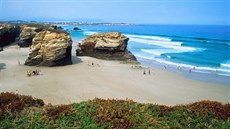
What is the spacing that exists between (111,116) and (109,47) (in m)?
29.5

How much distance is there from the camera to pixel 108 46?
3631 centimetres

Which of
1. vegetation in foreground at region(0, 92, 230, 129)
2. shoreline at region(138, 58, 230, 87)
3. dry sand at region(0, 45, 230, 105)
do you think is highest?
vegetation in foreground at region(0, 92, 230, 129)

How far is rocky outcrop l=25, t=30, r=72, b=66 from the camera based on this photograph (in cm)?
3025

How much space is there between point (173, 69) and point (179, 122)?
83.2 feet

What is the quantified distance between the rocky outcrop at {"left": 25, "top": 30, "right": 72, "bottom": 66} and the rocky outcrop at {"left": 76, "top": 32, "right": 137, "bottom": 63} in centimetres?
650

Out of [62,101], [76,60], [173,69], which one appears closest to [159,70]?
[173,69]

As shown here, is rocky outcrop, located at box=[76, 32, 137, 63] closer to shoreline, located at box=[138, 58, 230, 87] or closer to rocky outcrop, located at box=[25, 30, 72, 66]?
rocky outcrop, located at box=[25, 30, 72, 66]

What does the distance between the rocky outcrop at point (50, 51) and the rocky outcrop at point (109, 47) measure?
21.3 feet

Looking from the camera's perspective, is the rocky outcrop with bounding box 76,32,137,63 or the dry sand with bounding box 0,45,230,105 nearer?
the dry sand with bounding box 0,45,230,105

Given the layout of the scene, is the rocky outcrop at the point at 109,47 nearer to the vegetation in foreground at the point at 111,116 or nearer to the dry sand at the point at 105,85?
the dry sand at the point at 105,85

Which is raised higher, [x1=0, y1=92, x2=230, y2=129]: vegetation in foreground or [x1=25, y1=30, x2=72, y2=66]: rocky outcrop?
[x1=0, y1=92, x2=230, y2=129]: vegetation in foreground

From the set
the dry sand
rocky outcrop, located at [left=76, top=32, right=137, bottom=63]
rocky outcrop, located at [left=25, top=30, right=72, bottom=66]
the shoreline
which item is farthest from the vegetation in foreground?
rocky outcrop, located at [left=76, top=32, right=137, bottom=63]

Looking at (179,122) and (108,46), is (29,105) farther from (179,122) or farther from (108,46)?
(108,46)

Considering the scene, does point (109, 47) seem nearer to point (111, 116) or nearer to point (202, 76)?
point (202, 76)
